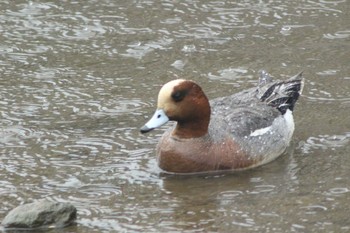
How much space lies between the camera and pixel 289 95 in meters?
11.0

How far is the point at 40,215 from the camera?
845 cm

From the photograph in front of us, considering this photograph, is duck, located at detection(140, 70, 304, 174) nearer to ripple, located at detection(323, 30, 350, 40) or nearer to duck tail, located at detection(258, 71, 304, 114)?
duck tail, located at detection(258, 71, 304, 114)

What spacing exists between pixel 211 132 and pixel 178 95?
0.49 meters

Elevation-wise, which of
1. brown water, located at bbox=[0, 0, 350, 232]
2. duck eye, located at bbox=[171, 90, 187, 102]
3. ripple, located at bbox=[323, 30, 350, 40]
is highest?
duck eye, located at bbox=[171, 90, 187, 102]

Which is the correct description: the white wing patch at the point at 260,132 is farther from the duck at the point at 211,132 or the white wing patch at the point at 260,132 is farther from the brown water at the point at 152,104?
the brown water at the point at 152,104

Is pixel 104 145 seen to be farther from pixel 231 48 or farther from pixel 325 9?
pixel 325 9

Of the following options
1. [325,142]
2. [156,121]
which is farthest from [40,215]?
[325,142]

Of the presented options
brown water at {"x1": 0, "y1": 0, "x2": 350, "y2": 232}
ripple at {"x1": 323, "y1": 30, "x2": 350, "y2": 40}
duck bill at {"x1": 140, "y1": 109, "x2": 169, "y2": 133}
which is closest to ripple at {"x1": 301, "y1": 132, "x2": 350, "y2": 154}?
brown water at {"x1": 0, "y1": 0, "x2": 350, "y2": 232}

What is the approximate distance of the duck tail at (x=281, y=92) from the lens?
10.9 meters

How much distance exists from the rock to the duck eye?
→ 1.75 meters

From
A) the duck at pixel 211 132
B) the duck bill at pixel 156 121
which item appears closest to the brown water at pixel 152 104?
the duck at pixel 211 132

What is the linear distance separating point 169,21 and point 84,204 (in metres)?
5.47

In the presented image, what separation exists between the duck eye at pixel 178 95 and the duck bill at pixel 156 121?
0.53ft

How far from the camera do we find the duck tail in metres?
10.9
